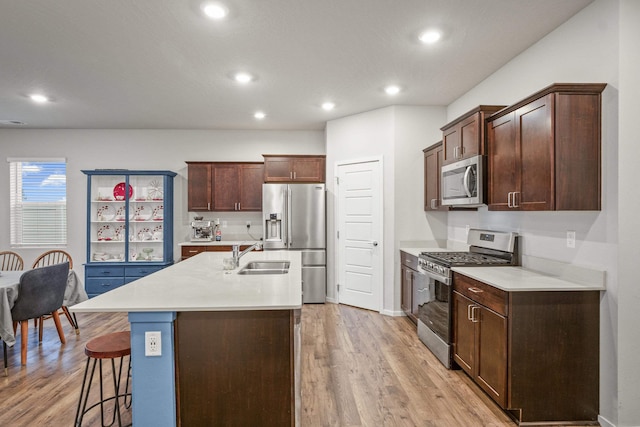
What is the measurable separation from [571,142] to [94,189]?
6.36 metres

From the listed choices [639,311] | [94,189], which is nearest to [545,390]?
[639,311]

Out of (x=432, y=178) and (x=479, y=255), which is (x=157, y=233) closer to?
(x=432, y=178)

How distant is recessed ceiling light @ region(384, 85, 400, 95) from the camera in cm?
394

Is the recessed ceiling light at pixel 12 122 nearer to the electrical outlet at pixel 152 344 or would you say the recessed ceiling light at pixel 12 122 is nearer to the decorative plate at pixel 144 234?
the decorative plate at pixel 144 234

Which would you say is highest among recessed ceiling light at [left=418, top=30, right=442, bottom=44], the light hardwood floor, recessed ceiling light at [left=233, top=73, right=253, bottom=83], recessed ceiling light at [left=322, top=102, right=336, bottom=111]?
recessed ceiling light at [left=322, top=102, right=336, bottom=111]

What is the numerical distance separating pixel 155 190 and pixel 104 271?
1.49 metres

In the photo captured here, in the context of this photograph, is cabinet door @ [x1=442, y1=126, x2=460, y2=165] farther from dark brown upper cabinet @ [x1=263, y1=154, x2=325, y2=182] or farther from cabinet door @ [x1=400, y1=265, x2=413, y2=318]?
dark brown upper cabinet @ [x1=263, y1=154, x2=325, y2=182]

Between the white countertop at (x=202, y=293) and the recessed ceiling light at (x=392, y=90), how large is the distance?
241cm

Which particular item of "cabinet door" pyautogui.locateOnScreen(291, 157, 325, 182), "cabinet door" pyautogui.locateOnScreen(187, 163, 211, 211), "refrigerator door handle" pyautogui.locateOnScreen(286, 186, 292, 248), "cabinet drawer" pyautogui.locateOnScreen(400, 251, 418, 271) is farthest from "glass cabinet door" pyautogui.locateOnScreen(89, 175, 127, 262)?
"cabinet drawer" pyautogui.locateOnScreen(400, 251, 418, 271)

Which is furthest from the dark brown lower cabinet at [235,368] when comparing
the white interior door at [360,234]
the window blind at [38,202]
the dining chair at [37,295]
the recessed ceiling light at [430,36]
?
the window blind at [38,202]

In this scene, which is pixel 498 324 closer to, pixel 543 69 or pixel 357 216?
pixel 543 69

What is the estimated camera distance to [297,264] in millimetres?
3107

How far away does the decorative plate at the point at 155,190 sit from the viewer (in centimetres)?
575

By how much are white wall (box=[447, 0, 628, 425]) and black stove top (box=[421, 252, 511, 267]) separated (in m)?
0.28
